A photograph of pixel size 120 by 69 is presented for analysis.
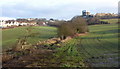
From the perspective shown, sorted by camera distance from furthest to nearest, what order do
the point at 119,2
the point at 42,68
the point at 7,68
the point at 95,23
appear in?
the point at 95,23
the point at 119,2
the point at 7,68
the point at 42,68

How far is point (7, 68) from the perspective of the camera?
14.4 m

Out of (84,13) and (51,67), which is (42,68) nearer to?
(51,67)

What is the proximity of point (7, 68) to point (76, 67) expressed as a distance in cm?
501

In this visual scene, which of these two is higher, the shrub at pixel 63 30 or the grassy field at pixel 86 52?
the shrub at pixel 63 30

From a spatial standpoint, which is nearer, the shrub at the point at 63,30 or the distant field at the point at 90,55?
the distant field at the point at 90,55

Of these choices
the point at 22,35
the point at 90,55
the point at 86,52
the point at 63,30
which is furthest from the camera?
the point at 63,30

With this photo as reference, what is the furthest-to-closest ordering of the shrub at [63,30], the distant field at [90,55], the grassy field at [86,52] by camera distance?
the shrub at [63,30], the grassy field at [86,52], the distant field at [90,55]

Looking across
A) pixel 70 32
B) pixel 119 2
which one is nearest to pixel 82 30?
pixel 70 32

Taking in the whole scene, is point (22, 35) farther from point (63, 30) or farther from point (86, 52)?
point (63, 30)

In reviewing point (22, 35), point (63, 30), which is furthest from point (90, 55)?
point (63, 30)

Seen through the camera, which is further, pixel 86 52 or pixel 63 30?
pixel 63 30

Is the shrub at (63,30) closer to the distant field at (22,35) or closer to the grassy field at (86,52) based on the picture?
the distant field at (22,35)

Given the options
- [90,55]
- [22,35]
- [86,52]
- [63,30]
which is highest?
[63,30]

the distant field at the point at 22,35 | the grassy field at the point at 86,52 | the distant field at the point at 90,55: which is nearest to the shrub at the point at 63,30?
the distant field at the point at 22,35
